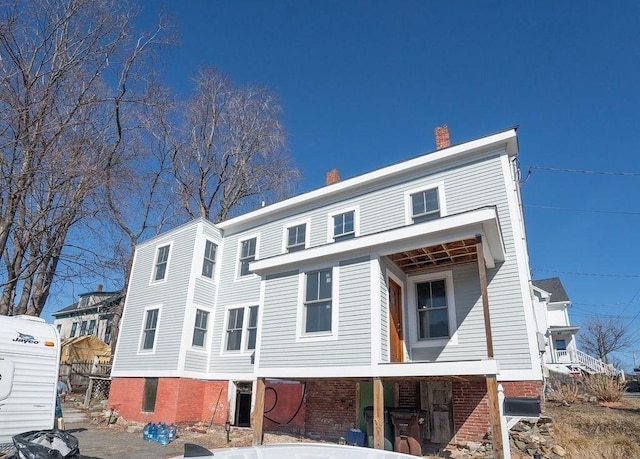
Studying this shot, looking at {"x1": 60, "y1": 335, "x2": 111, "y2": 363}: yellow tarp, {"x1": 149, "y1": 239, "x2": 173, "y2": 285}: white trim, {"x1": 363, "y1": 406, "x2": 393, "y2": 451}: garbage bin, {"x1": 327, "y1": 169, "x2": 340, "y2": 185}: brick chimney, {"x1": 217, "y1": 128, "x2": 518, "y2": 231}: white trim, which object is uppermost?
{"x1": 327, "y1": 169, "x2": 340, "y2": 185}: brick chimney

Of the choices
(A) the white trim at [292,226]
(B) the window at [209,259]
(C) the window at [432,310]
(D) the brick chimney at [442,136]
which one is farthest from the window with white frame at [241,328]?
(D) the brick chimney at [442,136]

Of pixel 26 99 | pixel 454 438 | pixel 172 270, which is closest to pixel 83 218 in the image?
pixel 26 99

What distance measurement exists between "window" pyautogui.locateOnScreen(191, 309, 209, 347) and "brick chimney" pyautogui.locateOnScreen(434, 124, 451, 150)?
10224mm

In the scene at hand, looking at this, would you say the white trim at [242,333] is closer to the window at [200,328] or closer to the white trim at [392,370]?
the window at [200,328]

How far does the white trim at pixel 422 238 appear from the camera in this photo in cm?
841

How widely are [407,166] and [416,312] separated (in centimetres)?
433

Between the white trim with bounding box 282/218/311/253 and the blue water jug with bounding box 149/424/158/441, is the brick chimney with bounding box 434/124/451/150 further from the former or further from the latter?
the blue water jug with bounding box 149/424/158/441

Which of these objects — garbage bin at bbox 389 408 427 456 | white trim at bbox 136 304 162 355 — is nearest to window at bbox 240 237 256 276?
white trim at bbox 136 304 162 355

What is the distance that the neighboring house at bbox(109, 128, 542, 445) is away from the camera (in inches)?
353

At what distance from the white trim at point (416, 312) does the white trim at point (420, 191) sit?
1664mm

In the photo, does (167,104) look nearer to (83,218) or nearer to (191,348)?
(83,218)

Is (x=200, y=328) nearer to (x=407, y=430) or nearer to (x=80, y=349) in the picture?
(x=407, y=430)

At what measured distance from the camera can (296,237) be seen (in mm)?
14344

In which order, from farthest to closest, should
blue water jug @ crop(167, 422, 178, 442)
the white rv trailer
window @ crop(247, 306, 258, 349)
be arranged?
window @ crop(247, 306, 258, 349), blue water jug @ crop(167, 422, 178, 442), the white rv trailer
